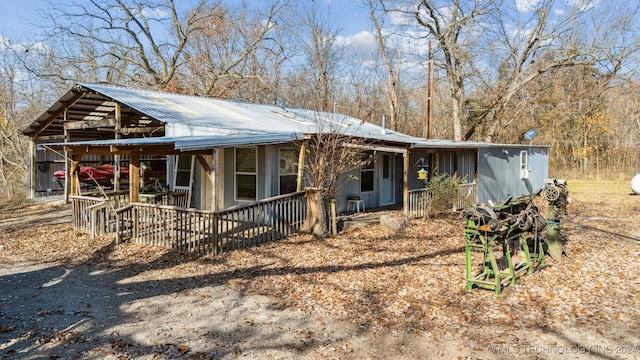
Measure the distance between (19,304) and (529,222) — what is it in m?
7.55

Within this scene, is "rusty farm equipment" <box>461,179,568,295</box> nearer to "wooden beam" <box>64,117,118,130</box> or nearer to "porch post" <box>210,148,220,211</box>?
"porch post" <box>210,148,220,211</box>

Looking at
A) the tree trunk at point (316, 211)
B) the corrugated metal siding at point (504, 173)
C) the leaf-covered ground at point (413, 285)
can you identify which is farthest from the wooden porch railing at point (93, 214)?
the corrugated metal siding at point (504, 173)

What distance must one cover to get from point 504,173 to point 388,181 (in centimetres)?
547

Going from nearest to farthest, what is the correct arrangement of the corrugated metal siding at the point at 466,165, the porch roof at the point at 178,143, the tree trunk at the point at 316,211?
the porch roof at the point at 178,143, the tree trunk at the point at 316,211, the corrugated metal siding at the point at 466,165

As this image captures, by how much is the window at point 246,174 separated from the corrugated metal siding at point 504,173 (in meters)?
8.47

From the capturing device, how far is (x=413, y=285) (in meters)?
6.50

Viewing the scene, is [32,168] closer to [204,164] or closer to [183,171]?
[183,171]

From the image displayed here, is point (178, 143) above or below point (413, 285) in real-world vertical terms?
above

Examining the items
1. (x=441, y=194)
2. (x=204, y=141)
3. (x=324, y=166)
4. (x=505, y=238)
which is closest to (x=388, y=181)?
(x=441, y=194)

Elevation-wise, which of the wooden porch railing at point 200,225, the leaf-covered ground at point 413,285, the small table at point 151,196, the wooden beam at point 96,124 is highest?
the wooden beam at point 96,124

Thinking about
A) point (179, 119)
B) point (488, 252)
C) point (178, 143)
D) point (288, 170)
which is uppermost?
point (179, 119)

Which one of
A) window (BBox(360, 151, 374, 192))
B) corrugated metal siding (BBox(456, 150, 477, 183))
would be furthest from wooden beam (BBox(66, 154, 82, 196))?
corrugated metal siding (BBox(456, 150, 477, 183))

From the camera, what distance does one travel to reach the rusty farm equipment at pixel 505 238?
5.89 meters

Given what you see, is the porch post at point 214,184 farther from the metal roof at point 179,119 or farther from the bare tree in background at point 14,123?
the bare tree in background at point 14,123
